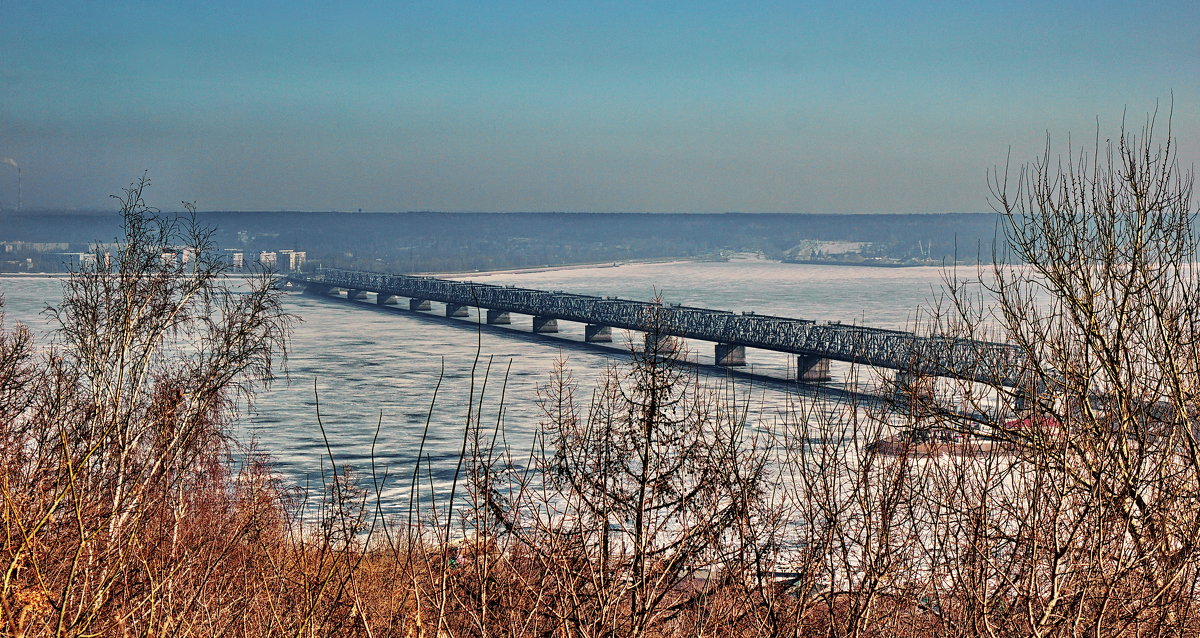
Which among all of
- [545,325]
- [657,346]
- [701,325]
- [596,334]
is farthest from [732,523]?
[545,325]

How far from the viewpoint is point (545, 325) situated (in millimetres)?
103188

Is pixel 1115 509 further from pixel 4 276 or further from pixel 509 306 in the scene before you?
pixel 4 276

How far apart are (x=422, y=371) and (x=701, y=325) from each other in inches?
898

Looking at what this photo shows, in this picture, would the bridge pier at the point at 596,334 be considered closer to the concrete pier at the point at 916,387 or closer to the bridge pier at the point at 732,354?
the bridge pier at the point at 732,354

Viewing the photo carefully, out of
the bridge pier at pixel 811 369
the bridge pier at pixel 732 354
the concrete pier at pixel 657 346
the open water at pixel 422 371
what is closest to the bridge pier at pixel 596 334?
the open water at pixel 422 371

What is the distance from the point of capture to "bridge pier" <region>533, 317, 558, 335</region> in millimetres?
102644

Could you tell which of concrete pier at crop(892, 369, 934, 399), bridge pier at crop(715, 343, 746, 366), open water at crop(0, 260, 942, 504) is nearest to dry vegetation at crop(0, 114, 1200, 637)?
concrete pier at crop(892, 369, 934, 399)

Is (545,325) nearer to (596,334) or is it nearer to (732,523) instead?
(596,334)

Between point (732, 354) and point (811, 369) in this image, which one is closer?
point (811, 369)

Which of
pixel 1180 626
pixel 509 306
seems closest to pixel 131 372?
pixel 1180 626

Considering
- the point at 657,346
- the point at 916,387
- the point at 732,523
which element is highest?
the point at 916,387

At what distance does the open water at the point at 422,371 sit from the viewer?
39.6 m

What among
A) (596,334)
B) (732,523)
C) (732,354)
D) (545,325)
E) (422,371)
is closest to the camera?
(732,523)

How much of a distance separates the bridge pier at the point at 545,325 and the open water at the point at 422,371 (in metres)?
2.05
